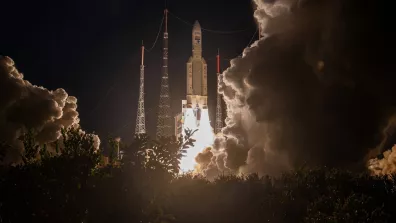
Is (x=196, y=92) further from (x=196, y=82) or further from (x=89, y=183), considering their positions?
(x=89, y=183)

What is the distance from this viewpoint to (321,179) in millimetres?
22922

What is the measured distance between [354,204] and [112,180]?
312 inches

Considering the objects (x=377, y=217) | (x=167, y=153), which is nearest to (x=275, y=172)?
(x=377, y=217)

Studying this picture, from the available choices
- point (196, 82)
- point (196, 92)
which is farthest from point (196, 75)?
point (196, 92)

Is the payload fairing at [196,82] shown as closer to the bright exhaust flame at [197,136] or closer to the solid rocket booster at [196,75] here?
the solid rocket booster at [196,75]

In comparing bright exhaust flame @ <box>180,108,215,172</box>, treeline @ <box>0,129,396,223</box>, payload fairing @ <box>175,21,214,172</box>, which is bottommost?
treeline @ <box>0,129,396,223</box>

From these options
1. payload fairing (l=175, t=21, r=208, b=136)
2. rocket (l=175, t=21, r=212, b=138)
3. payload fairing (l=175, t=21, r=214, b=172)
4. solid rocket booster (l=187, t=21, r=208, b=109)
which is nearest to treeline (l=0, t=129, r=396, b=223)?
payload fairing (l=175, t=21, r=214, b=172)

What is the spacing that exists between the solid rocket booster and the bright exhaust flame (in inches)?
51.5

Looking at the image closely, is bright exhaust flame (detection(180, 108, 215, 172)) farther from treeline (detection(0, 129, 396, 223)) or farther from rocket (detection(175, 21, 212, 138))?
treeline (detection(0, 129, 396, 223))

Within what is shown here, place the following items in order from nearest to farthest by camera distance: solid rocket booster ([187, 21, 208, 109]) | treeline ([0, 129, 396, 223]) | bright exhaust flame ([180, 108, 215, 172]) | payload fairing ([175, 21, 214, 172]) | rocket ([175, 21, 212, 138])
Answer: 1. treeline ([0, 129, 396, 223])
2. bright exhaust flame ([180, 108, 215, 172])
3. payload fairing ([175, 21, 214, 172])
4. rocket ([175, 21, 212, 138])
5. solid rocket booster ([187, 21, 208, 109])

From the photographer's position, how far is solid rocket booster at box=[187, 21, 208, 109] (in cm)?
6272

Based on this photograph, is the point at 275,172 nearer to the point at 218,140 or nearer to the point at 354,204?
the point at 218,140

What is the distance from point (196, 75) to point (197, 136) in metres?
9.02

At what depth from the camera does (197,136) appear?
60812mm
